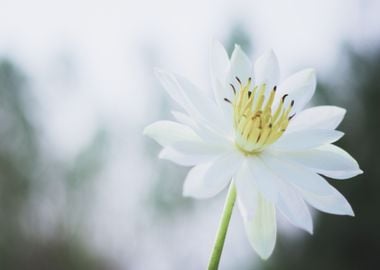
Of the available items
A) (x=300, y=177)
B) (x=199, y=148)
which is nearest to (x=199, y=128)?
(x=199, y=148)

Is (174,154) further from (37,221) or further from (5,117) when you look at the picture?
(37,221)

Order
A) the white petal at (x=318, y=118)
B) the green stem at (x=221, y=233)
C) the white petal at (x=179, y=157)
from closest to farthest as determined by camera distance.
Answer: the green stem at (x=221, y=233) → the white petal at (x=179, y=157) → the white petal at (x=318, y=118)

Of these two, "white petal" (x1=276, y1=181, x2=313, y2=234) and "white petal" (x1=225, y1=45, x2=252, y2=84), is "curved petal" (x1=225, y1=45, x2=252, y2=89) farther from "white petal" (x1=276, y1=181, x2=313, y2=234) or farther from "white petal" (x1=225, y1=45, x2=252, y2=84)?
"white petal" (x1=276, y1=181, x2=313, y2=234)

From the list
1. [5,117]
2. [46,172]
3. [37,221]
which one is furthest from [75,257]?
[5,117]

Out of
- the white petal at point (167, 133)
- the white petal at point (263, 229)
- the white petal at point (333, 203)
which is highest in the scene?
the white petal at point (167, 133)

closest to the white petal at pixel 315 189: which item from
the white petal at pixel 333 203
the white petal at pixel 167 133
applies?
the white petal at pixel 333 203

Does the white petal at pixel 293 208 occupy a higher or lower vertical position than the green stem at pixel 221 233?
lower

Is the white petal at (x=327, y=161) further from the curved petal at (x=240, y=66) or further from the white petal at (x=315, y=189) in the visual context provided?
the curved petal at (x=240, y=66)
